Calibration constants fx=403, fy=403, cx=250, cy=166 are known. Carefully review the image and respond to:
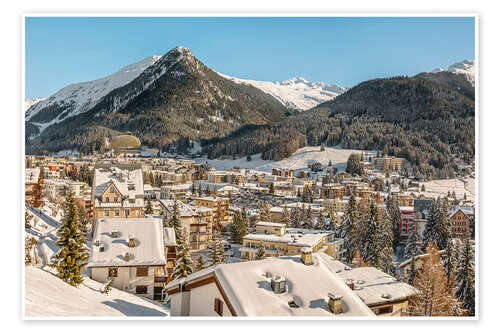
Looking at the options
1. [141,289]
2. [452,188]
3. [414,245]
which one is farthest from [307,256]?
[452,188]

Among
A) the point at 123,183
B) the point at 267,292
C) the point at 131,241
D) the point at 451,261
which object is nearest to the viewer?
the point at 267,292

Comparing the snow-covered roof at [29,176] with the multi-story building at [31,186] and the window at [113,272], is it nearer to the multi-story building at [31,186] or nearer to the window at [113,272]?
the multi-story building at [31,186]

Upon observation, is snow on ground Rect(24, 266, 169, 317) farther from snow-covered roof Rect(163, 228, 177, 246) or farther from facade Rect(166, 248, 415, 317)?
snow-covered roof Rect(163, 228, 177, 246)

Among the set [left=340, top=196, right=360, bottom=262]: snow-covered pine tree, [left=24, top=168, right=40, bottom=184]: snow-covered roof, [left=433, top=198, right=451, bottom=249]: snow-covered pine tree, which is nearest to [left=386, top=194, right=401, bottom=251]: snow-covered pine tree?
[left=433, top=198, right=451, bottom=249]: snow-covered pine tree

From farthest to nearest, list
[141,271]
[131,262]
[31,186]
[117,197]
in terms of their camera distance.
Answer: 1. [117,197]
2. [31,186]
3. [141,271]
4. [131,262]

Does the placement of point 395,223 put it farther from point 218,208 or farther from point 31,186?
point 31,186
